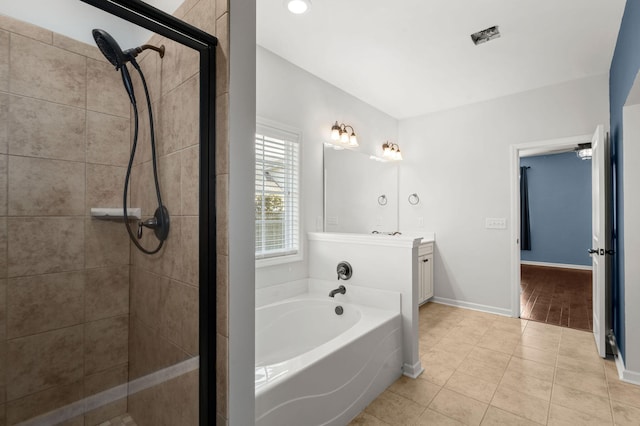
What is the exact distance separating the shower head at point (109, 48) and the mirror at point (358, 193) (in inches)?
86.7

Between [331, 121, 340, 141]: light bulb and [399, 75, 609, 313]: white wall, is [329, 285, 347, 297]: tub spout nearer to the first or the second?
[331, 121, 340, 141]: light bulb

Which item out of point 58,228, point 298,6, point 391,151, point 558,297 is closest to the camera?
point 58,228

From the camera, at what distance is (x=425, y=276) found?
3943 mm

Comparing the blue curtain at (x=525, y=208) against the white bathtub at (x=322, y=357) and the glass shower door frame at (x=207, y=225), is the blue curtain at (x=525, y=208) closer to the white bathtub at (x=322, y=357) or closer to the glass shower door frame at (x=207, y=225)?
the white bathtub at (x=322, y=357)

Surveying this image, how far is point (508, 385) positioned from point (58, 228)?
2.75m

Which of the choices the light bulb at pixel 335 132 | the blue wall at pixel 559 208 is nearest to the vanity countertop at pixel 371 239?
the light bulb at pixel 335 132

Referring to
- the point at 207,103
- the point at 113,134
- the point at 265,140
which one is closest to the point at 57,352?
the point at 113,134

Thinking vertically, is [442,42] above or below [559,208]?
above

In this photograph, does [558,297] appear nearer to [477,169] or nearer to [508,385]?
[477,169]

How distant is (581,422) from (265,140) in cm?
280

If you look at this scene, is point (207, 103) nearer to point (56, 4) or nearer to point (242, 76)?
point (242, 76)

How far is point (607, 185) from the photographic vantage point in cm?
276

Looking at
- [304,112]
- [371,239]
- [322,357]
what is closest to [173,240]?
[322,357]

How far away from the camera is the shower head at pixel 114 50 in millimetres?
1005
